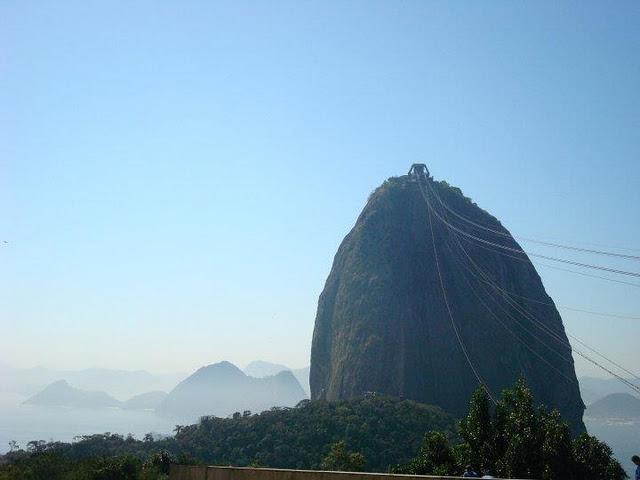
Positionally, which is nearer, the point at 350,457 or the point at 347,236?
the point at 350,457

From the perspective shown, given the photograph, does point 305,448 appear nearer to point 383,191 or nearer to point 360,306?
point 360,306

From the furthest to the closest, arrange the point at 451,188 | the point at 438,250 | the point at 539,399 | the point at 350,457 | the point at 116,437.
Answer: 1. the point at 451,188
2. the point at 438,250
3. the point at 539,399
4. the point at 116,437
5. the point at 350,457

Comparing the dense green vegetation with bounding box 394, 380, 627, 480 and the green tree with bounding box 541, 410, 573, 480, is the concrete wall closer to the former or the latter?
the dense green vegetation with bounding box 394, 380, 627, 480

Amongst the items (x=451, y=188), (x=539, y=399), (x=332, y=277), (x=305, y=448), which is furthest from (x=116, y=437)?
(x=451, y=188)

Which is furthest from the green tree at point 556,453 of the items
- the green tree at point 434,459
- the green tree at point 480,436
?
the green tree at point 434,459

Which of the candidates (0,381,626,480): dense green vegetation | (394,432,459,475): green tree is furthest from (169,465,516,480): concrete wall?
(394,432,459,475): green tree

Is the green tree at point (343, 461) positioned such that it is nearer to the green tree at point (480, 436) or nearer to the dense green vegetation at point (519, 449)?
the dense green vegetation at point (519, 449)
